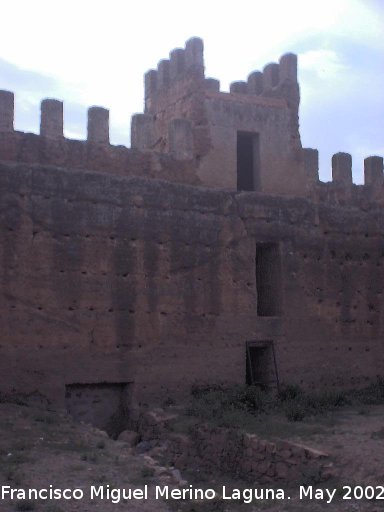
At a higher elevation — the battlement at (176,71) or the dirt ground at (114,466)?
the battlement at (176,71)

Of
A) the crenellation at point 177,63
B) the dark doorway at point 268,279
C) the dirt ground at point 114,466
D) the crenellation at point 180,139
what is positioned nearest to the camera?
the dirt ground at point 114,466

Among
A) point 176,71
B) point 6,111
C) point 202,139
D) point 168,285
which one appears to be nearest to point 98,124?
point 6,111

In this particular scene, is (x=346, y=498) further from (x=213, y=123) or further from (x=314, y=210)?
(x=213, y=123)

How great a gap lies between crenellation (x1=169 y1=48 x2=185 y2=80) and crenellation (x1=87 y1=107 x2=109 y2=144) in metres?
3.07

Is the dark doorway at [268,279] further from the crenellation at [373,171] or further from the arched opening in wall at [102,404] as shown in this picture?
the arched opening in wall at [102,404]

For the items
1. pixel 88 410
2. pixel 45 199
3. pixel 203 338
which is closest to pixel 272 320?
pixel 203 338

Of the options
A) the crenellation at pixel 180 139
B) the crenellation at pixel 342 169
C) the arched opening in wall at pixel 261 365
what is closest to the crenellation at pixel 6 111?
the crenellation at pixel 180 139

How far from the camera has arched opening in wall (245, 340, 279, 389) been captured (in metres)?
14.2

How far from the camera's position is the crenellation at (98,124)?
13.5 m

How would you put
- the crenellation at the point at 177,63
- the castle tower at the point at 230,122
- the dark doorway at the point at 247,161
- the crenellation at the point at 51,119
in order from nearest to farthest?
1. the crenellation at the point at 51,119
2. the castle tower at the point at 230,122
3. the crenellation at the point at 177,63
4. the dark doorway at the point at 247,161

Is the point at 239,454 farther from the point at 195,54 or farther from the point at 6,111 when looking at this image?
the point at 195,54

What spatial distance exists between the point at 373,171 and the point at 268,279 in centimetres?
423

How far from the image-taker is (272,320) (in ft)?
47.1

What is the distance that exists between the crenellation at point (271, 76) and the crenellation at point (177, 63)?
2136 millimetres
